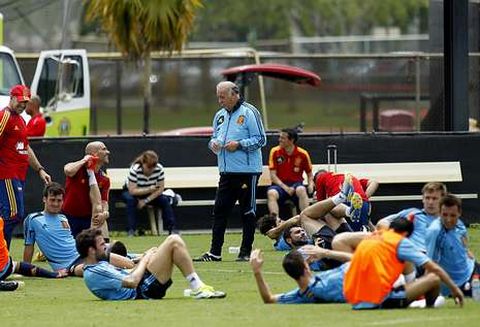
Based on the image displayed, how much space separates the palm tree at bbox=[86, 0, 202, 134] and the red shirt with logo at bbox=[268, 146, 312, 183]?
565 inches

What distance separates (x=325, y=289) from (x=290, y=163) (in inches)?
380

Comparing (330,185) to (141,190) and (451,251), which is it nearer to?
(141,190)

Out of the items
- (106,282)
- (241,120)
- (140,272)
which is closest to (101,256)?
(106,282)

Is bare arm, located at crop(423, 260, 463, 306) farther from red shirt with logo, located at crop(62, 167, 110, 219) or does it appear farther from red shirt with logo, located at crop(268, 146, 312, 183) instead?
red shirt with logo, located at crop(268, 146, 312, 183)

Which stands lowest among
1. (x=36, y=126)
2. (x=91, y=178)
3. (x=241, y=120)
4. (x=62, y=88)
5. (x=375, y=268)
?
(x=375, y=268)

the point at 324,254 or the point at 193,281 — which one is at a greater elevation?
the point at 324,254

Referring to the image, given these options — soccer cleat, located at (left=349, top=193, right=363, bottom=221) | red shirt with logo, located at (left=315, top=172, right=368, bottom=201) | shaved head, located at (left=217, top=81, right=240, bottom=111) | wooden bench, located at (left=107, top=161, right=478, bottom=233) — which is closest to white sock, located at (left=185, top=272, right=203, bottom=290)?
soccer cleat, located at (left=349, top=193, right=363, bottom=221)

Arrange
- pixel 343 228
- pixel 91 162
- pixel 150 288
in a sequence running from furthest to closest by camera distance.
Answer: pixel 91 162 < pixel 343 228 < pixel 150 288

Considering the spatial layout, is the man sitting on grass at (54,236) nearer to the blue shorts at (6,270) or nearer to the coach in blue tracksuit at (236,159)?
the blue shorts at (6,270)

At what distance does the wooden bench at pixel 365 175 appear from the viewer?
76.9 ft

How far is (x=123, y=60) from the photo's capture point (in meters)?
39.6

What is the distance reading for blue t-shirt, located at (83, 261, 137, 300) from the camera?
46.7 feet

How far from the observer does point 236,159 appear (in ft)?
61.0

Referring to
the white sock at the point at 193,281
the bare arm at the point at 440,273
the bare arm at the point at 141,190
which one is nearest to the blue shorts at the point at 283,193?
the bare arm at the point at 141,190
